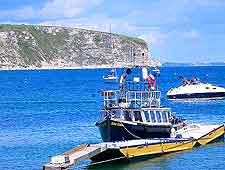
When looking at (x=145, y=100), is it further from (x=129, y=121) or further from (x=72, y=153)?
(x=72, y=153)

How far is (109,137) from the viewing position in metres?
59.9

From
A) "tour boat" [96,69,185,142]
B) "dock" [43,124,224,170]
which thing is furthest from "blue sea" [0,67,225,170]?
"tour boat" [96,69,185,142]

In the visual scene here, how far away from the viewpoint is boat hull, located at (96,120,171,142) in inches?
2343

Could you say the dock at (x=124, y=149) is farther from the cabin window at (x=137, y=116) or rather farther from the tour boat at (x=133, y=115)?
the cabin window at (x=137, y=116)

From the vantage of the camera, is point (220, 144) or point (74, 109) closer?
point (220, 144)

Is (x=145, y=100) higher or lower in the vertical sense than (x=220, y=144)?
higher

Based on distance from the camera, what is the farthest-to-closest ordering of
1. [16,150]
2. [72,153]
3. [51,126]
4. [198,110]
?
[198,110] < [51,126] < [16,150] < [72,153]

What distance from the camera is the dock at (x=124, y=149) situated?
5141 centimetres

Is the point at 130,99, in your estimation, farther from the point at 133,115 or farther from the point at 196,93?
the point at 196,93

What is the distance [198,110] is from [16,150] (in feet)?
172

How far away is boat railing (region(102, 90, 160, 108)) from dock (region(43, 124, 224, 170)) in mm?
3603

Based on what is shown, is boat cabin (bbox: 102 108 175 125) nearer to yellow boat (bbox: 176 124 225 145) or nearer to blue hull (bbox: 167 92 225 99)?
yellow boat (bbox: 176 124 225 145)

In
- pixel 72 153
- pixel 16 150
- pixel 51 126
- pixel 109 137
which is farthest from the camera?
pixel 51 126

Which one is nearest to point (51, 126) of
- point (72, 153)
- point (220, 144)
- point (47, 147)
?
point (47, 147)
